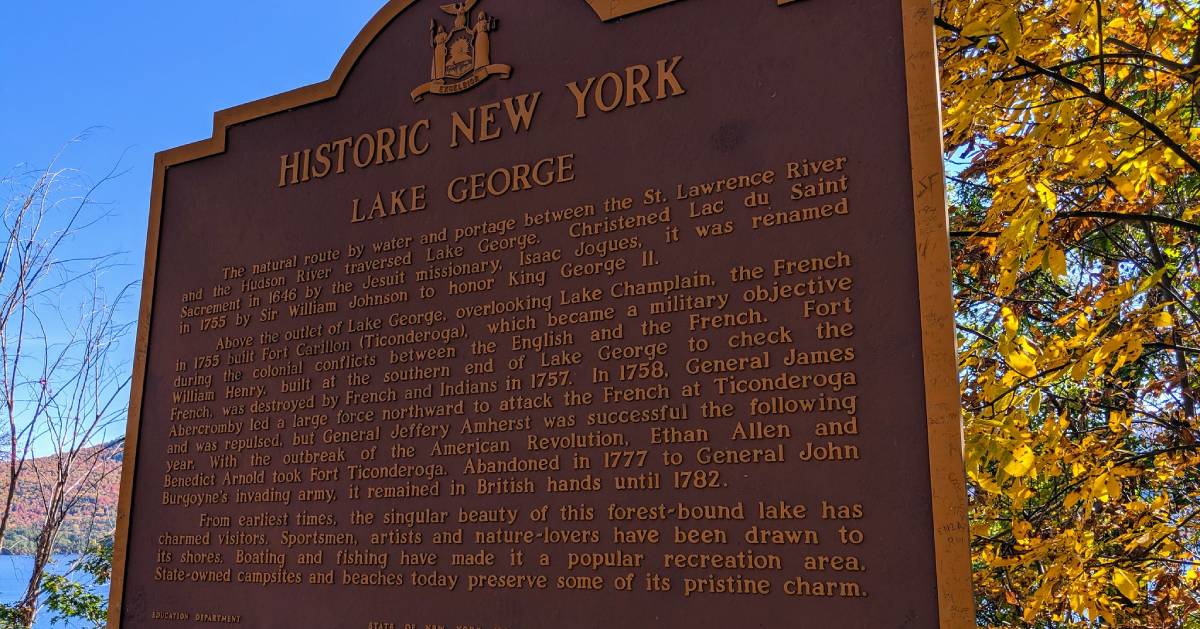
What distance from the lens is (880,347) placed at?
3.89 meters

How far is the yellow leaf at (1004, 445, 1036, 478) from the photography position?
4.90 metres

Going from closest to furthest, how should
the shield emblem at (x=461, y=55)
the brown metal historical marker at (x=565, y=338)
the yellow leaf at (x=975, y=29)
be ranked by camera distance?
1. the brown metal historical marker at (x=565, y=338)
2. the yellow leaf at (x=975, y=29)
3. the shield emblem at (x=461, y=55)

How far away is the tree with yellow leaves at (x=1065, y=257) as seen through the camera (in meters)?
5.30

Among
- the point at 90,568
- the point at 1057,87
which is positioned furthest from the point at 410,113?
the point at 90,568

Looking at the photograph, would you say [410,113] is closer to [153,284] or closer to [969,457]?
[153,284]

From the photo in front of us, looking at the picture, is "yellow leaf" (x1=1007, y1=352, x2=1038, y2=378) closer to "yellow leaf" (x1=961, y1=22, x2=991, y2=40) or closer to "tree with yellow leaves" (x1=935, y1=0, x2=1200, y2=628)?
"tree with yellow leaves" (x1=935, y1=0, x2=1200, y2=628)

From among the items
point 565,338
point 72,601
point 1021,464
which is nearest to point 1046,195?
point 1021,464

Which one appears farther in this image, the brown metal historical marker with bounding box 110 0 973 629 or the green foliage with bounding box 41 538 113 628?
the green foliage with bounding box 41 538 113 628

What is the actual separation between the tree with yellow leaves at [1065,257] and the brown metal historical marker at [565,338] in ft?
4.21

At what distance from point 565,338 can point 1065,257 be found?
410 centimetres

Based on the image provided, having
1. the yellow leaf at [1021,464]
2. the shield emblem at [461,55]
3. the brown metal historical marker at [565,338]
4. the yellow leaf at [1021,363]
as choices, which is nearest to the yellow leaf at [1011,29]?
the brown metal historical marker at [565,338]

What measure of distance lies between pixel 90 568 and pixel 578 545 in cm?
1018

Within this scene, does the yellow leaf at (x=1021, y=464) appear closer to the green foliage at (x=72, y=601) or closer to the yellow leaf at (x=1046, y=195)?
the yellow leaf at (x=1046, y=195)

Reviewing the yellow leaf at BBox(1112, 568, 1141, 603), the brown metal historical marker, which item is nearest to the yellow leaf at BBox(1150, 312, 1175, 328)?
the yellow leaf at BBox(1112, 568, 1141, 603)
